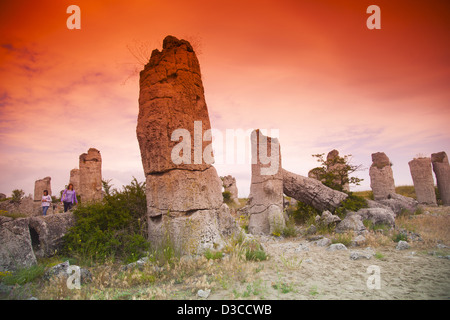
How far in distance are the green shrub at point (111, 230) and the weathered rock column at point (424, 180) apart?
58.3 ft

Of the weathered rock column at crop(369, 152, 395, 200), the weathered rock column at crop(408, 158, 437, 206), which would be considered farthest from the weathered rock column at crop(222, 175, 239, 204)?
the weathered rock column at crop(408, 158, 437, 206)

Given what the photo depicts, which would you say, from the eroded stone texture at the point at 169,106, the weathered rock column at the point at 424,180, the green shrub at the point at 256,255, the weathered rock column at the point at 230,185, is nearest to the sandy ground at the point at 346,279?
the green shrub at the point at 256,255

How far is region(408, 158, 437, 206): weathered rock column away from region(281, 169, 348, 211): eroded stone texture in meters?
10.4

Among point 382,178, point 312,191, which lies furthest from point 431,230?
point 382,178

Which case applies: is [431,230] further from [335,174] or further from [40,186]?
[40,186]

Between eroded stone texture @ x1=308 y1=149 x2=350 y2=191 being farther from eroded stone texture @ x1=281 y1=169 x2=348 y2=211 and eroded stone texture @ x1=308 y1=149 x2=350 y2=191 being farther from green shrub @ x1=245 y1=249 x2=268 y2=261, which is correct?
green shrub @ x1=245 y1=249 x2=268 y2=261

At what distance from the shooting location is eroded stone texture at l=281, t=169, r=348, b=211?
990cm

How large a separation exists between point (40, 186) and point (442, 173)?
1203 inches

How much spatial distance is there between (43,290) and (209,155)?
152 inches

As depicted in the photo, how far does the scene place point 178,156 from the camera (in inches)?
222

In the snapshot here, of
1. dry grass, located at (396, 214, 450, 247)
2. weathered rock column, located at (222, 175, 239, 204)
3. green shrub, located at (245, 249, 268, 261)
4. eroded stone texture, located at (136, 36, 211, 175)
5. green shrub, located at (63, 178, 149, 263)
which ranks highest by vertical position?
eroded stone texture, located at (136, 36, 211, 175)

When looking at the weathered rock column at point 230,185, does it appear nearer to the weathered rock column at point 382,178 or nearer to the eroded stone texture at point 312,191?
the weathered rock column at point 382,178
